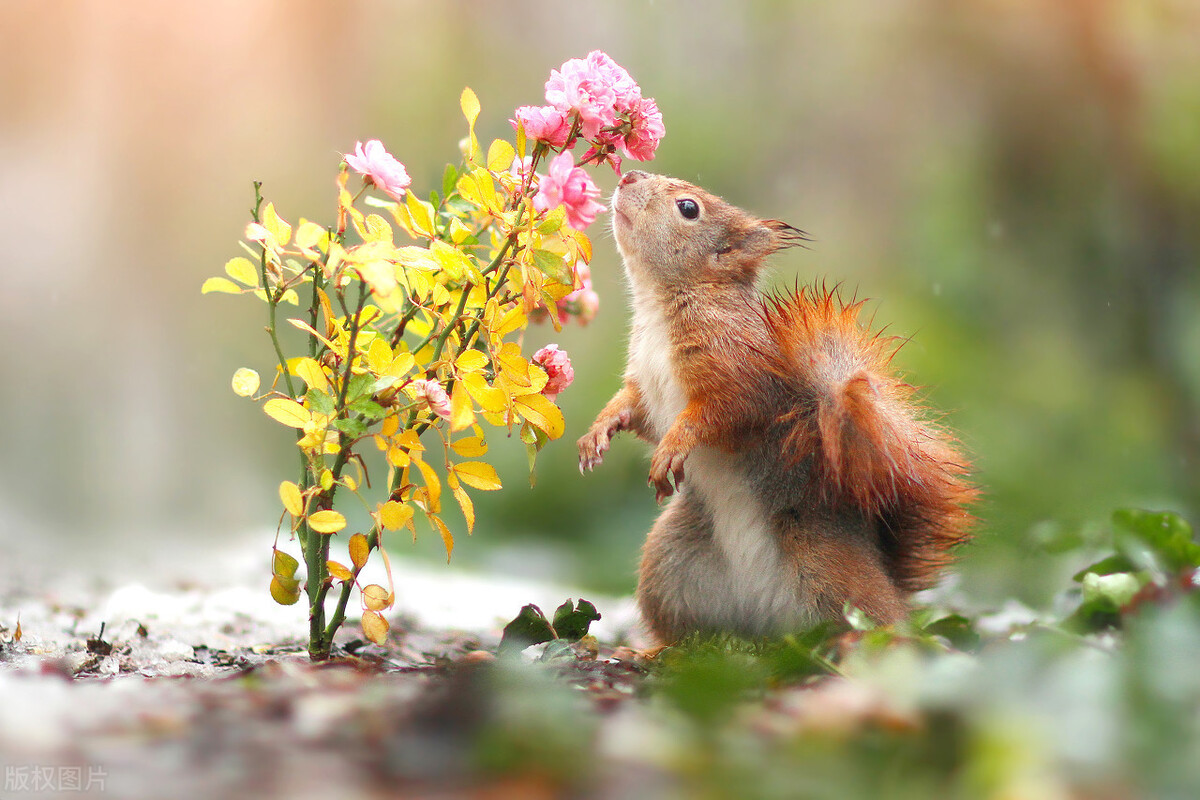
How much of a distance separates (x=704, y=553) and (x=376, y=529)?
0.51 meters

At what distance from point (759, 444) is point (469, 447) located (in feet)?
1.46

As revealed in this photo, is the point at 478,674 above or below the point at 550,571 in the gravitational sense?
below

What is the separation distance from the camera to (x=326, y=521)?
1.16 m

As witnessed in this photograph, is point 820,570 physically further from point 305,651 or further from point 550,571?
point 550,571

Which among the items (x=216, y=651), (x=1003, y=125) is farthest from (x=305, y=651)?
(x=1003, y=125)

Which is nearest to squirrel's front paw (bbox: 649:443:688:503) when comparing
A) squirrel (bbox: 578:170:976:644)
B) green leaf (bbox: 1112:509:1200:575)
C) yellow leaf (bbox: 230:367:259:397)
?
squirrel (bbox: 578:170:976:644)

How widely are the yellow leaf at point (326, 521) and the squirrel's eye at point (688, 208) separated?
76 cm

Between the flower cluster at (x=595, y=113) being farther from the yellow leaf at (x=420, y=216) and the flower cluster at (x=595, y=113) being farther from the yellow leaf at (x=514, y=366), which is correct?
the yellow leaf at (x=514, y=366)

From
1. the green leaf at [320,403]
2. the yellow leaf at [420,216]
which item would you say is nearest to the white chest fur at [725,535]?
the yellow leaf at [420,216]

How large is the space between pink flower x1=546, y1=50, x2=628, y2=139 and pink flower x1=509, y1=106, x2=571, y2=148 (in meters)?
Answer: 0.01

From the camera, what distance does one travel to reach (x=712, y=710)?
789mm

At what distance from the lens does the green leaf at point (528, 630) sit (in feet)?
4.54

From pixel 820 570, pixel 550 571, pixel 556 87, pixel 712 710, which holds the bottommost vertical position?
pixel 712 710

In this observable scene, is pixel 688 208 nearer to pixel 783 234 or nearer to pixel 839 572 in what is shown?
pixel 783 234
